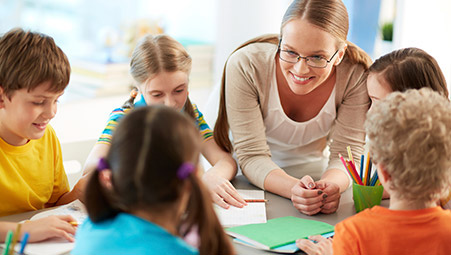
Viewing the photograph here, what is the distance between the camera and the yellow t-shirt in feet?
4.32

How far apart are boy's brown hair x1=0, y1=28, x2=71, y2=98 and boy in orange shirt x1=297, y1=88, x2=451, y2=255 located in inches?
29.8

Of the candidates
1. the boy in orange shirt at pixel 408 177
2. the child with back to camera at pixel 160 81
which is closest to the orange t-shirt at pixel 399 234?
the boy in orange shirt at pixel 408 177

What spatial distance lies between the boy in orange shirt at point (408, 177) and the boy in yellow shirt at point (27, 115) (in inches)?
25.4

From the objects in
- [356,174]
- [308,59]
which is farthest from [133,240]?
[308,59]

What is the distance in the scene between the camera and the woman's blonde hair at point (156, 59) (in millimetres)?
1540

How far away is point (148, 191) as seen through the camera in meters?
0.78

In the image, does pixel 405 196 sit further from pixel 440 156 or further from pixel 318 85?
pixel 318 85

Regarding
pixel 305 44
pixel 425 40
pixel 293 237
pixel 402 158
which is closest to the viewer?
pixel 402 158

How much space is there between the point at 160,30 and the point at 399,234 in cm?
274

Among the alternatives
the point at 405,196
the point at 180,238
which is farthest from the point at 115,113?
the point at 405,196

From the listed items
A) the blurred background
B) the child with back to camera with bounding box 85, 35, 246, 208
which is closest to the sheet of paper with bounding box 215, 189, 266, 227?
the child with back to camera with bounding box 85, 35, 246, 208


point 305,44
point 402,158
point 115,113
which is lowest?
point 115,113

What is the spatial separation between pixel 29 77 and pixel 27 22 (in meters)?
1.80

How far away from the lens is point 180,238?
852 mm
